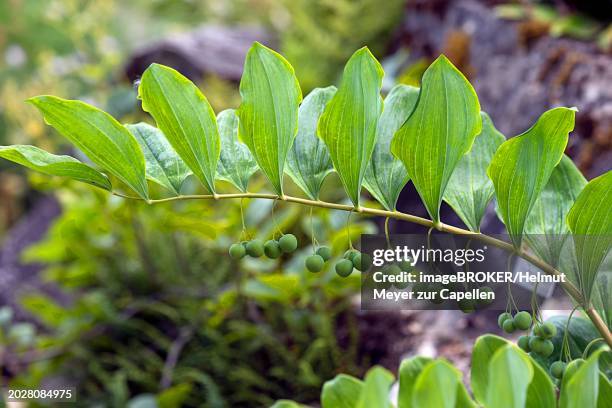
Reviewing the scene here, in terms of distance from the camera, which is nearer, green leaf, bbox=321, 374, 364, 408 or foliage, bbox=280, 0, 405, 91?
green leaf, bbox=321, 374, 364, 408

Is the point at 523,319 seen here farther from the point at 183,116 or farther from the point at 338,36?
the point at 338,36

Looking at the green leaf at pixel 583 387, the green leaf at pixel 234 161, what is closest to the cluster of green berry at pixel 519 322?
the green leaf at pixel 583 387

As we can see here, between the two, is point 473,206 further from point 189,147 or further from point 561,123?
point 189,147

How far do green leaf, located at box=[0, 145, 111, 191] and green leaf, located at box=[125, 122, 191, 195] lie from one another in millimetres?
47

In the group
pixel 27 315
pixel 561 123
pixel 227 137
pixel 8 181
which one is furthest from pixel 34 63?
pixel 561 123

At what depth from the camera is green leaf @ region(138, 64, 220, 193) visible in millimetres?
453

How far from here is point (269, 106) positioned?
455mm

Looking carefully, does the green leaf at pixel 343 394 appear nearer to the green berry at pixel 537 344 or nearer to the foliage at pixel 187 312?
the green berry at pixel 537 344

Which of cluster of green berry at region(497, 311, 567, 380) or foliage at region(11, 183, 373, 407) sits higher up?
foliage at region(11, 183, 373, 407)

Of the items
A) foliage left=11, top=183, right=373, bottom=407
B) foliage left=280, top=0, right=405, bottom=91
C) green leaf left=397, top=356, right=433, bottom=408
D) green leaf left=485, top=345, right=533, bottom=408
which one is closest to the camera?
green leaf left=485, top=345, right=533, bottom=408

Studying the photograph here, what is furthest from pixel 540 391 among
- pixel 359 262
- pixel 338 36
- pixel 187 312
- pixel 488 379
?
pixel 338 36

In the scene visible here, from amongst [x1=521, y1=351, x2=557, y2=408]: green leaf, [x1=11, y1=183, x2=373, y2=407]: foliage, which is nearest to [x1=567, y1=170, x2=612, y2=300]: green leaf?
[x1=521, y1=351, x2=557, y2=408]: green leaf

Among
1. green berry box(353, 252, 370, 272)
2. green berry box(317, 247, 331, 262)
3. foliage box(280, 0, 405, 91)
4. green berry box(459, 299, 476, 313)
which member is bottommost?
green berry box(459, 299, 476, 313)

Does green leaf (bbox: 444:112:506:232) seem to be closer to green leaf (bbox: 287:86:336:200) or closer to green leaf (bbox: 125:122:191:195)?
green leaf (bbox: 287:86:336:200)
